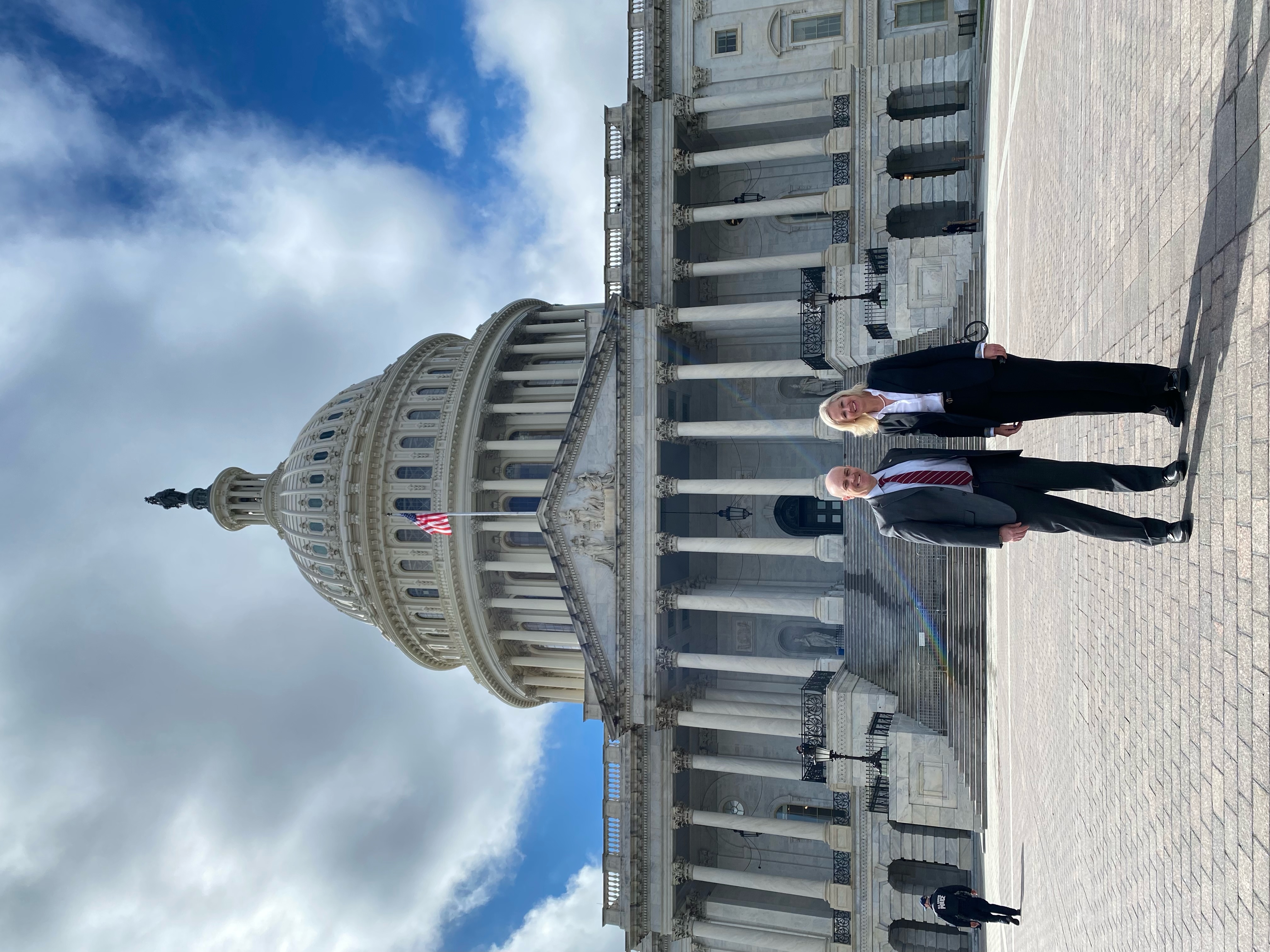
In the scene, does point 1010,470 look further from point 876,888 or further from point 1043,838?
point 876,888

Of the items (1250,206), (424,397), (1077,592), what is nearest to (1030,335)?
(1077,592)

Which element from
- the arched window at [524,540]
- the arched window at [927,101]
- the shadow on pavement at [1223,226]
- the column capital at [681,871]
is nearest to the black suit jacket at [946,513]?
the shadow on pavement at [1223,226]

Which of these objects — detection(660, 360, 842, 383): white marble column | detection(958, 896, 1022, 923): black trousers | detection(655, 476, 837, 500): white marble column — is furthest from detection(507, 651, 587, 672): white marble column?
detection(958, 896, 1022, 923): black trousers

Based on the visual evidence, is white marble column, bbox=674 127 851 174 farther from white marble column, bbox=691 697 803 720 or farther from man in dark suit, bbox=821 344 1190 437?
man in dark suit, bbox=821 344 1190 437

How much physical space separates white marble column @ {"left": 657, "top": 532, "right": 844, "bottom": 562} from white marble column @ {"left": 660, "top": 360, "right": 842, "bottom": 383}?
5043 millimetres

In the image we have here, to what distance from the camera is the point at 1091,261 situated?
34.3 feet

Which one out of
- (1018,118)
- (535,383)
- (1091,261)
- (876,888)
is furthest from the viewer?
(535,383)

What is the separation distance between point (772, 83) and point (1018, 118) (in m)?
12.3

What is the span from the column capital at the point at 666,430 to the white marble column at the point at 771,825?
12.6 meters

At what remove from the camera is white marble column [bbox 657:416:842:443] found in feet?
89.5

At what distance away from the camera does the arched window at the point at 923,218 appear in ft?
89.7

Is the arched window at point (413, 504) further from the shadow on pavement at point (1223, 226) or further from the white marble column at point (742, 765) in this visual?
the shadow on pavement at point (1223, 226)

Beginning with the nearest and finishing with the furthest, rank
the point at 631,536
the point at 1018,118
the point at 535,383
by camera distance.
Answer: the point at 1018,118, the point at 631,536, the point at 535,383

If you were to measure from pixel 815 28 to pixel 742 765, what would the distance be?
80.0 feet
